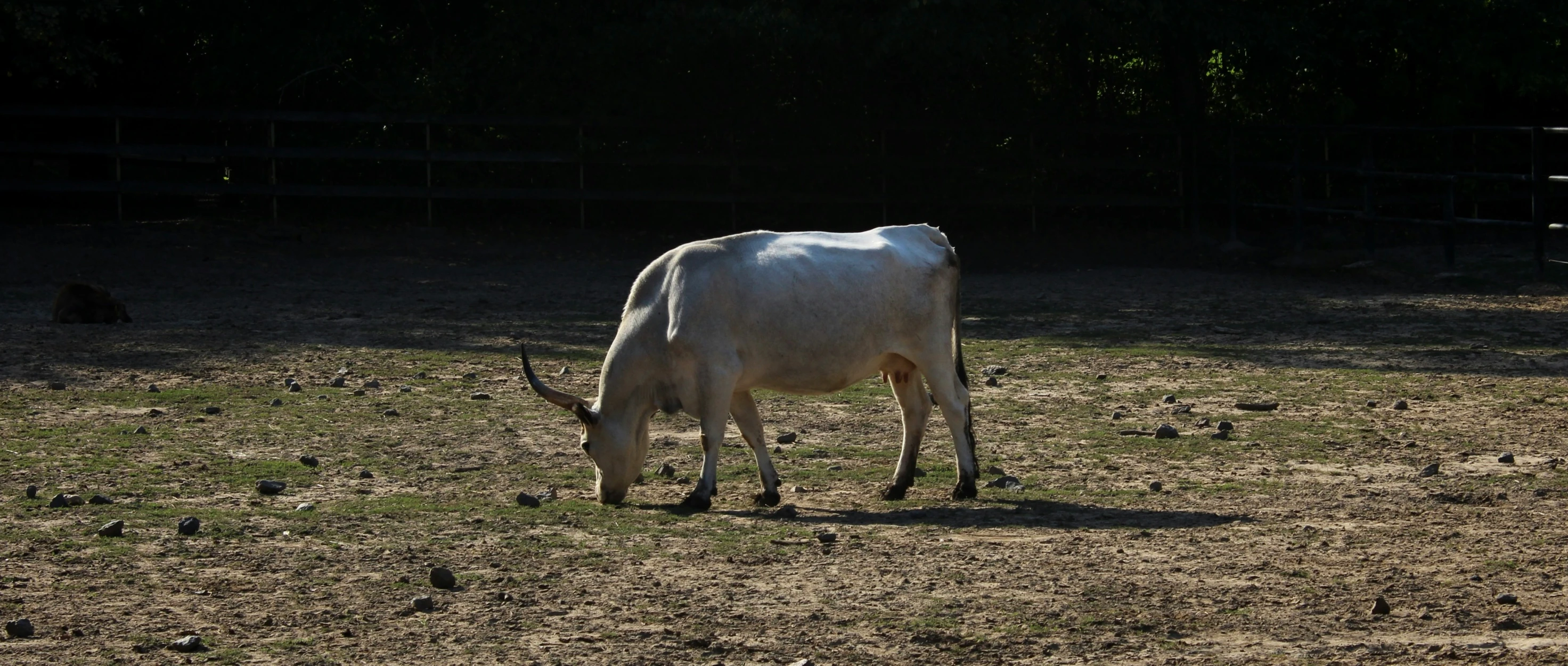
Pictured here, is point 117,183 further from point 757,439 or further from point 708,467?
point 708,467

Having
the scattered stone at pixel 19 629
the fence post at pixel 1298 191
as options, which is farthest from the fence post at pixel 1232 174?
the scattered stone at pixel 19 629

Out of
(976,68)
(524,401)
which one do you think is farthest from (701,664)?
(976,68)

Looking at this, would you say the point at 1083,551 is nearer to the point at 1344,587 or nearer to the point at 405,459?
the point at 1344,587

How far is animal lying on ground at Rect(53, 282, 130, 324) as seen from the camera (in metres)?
13.5

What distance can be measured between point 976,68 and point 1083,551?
16.1 metres

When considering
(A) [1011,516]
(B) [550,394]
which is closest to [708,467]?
(B) [550,394]

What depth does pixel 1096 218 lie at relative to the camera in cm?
2219

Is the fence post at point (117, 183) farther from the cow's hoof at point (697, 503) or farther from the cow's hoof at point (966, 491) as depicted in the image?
the cow's hoof at point (966, 491)

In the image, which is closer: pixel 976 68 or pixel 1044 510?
pixel 1044 510

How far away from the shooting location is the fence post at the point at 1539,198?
15867 mm

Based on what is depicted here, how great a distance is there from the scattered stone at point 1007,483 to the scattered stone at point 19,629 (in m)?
4.29

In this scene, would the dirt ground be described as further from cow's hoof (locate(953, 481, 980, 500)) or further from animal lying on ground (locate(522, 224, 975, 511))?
animal lying on ground (locate(522, 224, 975, 511))

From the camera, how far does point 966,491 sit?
7.71m

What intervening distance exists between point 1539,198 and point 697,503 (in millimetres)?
11927
